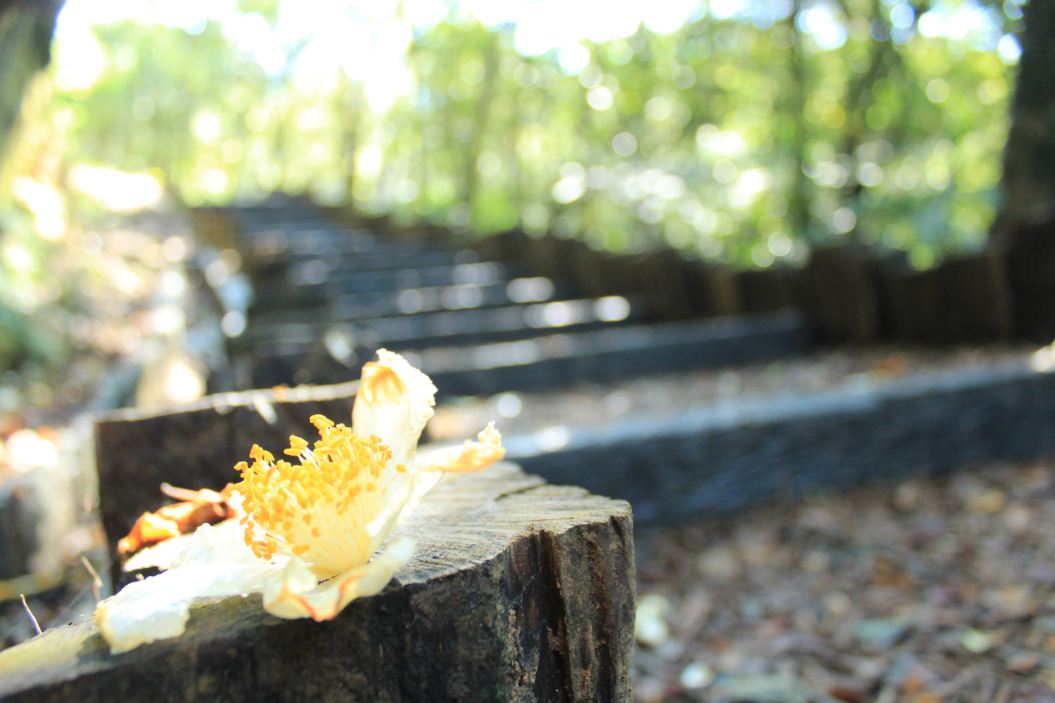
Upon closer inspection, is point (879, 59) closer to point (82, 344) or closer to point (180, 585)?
point (82, 344)

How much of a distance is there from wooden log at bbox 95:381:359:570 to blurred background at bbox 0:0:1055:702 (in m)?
0.19

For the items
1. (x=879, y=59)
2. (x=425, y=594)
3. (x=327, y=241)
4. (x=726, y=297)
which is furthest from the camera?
(x=327, y=241)

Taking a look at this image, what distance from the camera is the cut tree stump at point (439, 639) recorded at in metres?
0.78

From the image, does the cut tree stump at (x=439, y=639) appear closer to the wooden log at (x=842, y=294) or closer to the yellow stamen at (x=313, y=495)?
the yellow stamen at (x=313, y=495)

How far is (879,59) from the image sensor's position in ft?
21.5

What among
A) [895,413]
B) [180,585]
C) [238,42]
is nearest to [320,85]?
[238,42]

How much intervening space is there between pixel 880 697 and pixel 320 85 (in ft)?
73.8

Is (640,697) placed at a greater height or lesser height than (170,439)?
lesser

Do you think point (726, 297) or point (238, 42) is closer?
point (726, 297)

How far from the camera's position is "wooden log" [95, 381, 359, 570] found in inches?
58.7

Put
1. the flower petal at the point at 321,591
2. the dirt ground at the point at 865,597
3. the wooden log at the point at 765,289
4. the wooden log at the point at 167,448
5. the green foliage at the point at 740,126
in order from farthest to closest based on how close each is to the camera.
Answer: the green foliage at the point at 740,126, the wooden log at the point at 765,289, the dirt ground at the point at 865,597, the wooden log at the point at 167,448, the flower petal at the point at 321,591

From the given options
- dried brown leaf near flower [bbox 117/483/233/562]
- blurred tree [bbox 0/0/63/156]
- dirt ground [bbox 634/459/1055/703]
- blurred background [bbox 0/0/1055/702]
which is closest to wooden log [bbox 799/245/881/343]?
blurred background [bbox 0/0/1055/702]

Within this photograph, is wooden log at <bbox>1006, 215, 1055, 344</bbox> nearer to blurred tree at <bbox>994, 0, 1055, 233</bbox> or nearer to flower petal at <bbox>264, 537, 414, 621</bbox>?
blurred tree at <bbox>994, 0, 1055, 233</bbox>

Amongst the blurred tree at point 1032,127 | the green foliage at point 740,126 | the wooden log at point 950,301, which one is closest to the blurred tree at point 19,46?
the green foliage at point 740,126
